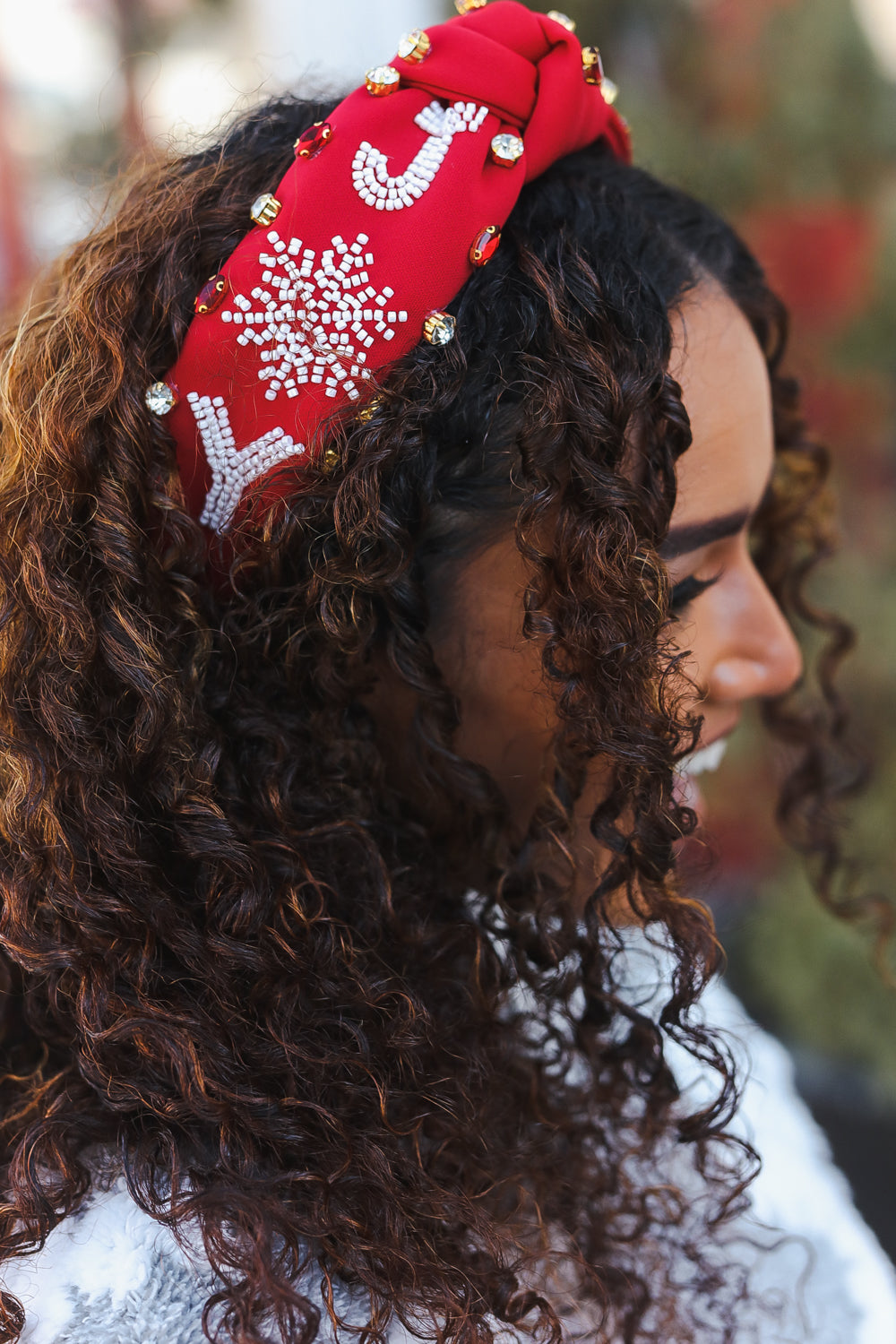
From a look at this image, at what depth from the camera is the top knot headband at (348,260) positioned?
63 cm

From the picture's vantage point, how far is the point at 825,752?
126cm

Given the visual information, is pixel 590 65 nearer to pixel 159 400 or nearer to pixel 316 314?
pixel 316 314

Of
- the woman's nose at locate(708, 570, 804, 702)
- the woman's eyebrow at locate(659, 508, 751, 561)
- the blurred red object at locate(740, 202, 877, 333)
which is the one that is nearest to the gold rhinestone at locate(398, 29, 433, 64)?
the woman's eyebrow at locate(659, 508, 751, 561)

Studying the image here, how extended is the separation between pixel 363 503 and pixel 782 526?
2.30ft

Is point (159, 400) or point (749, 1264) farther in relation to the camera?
point (749, 1264)


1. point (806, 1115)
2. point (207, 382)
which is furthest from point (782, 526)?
point (207, 382)

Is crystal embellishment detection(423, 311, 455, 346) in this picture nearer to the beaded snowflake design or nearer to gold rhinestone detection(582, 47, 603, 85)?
the beaded snowflake design

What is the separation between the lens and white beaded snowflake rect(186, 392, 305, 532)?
656 millimetres

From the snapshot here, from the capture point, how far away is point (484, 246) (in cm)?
65

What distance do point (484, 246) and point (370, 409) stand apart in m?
0.14

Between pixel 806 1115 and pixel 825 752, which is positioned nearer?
pixel 806 1115

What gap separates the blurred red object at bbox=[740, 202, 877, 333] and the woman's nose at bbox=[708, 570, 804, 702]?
2.90ft

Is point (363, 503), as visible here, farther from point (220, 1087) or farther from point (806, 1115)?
point (806, 1115)

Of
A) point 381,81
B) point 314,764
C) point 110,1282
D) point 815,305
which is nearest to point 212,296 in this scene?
point 381,81
